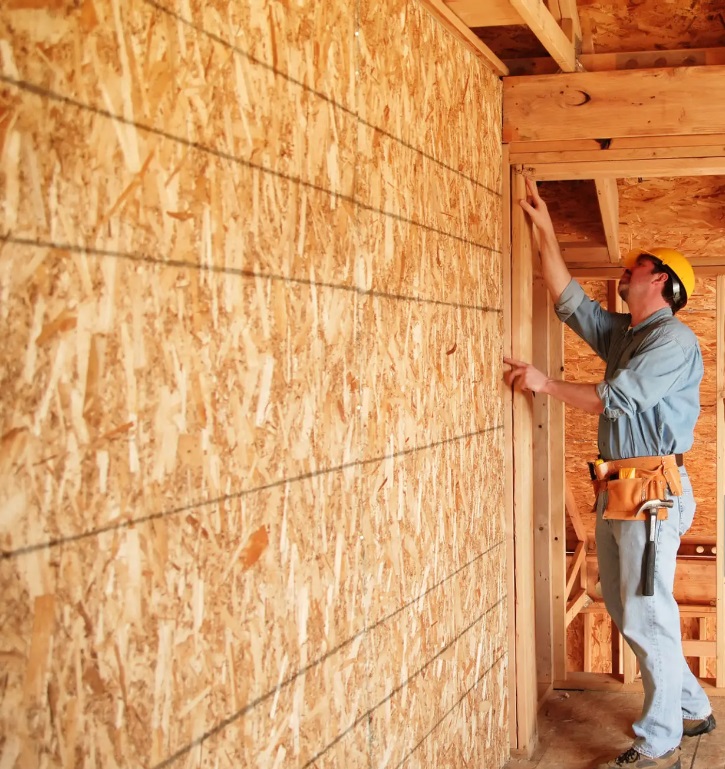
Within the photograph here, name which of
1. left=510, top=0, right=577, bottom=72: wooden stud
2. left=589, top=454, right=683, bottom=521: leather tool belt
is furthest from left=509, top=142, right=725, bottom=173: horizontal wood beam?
left=589, top=454, right=683, bottom=521: leather tool belt

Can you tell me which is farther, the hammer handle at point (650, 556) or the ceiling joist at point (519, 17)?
the hammer handle at point (650, 556)

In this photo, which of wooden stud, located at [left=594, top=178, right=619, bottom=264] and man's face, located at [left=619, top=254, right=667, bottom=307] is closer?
man's face, located at [left=619, top=254, right=667, bottom=307]

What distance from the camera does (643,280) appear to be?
3.86m

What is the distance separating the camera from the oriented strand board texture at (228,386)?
1.36 meters

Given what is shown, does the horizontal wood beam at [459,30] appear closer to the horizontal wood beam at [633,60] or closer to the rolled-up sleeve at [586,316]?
the horizontal wood beam at [633,60]

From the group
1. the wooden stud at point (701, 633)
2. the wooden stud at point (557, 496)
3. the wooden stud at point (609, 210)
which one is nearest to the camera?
the wooden stud at point (609, 210)

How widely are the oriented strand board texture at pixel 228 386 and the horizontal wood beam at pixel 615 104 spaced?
2.05 ft

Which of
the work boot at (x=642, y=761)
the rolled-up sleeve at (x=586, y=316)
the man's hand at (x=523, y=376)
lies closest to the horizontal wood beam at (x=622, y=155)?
the rolled-up sleeve at (x=586, y=316)

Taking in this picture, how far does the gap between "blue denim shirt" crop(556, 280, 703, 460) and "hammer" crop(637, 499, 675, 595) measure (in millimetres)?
215

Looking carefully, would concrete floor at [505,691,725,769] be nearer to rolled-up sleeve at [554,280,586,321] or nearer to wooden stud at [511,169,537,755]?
wooden stud at [511,169,537,755]

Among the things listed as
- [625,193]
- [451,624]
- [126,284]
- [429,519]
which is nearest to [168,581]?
[126,284]

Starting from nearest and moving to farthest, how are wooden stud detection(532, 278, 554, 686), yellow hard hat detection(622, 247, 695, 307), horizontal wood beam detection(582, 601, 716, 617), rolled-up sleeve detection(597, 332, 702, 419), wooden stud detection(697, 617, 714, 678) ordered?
rolled-up sleeve detection(597, 332, 702, 419), yellow hard hat detection(622, 247, 695, 307), wooden stud detection(532, 278, 554, 686), horizontal wood beam detection(582, 601, 716, 617), wooden stud detection(697, 617, 714, 678)

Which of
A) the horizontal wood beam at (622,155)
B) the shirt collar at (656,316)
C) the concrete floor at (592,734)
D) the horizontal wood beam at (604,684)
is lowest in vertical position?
the horizontal wood beam at (604,684)

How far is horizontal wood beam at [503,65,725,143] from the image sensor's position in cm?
350
